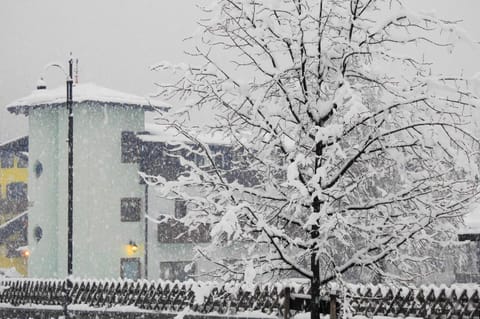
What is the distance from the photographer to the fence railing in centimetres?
1831

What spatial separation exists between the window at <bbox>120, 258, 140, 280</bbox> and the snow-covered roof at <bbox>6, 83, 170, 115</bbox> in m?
7.95

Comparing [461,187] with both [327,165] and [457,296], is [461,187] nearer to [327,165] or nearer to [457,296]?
[327,165]

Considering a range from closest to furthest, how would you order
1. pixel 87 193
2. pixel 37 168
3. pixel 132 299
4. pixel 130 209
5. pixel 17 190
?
pixel 132 299
pixel 87 193
pixel 130 209
pixel 37 168
pixel 17 190

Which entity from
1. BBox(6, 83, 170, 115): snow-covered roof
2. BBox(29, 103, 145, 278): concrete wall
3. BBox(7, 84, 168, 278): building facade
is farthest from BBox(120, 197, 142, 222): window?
BBox(6, 83, 170, 115): snow-covered roof

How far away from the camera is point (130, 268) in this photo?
1528 inches

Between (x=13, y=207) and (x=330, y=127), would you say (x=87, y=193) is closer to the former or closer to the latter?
(x=13, y=207)

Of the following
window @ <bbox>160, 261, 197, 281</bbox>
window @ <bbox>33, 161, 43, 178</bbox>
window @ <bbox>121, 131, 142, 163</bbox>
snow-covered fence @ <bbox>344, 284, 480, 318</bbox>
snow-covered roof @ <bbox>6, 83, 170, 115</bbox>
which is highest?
snow-covered roof @ <bbox>6, 83, 170, 115</bbox>

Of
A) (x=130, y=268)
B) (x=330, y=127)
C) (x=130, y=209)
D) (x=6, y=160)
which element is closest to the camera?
(x=330, y=127)

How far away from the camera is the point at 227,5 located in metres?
9.07

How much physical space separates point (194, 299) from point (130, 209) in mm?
21577

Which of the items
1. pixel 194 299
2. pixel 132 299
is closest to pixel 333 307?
pixel 194 299

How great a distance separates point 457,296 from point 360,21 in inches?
444

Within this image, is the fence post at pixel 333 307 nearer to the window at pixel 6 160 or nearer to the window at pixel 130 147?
the window at pixel 130 147

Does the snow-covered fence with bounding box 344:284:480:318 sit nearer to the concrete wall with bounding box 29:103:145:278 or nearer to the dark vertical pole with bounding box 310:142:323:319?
the dark vertical pole with bounding box 310:142:323:319
